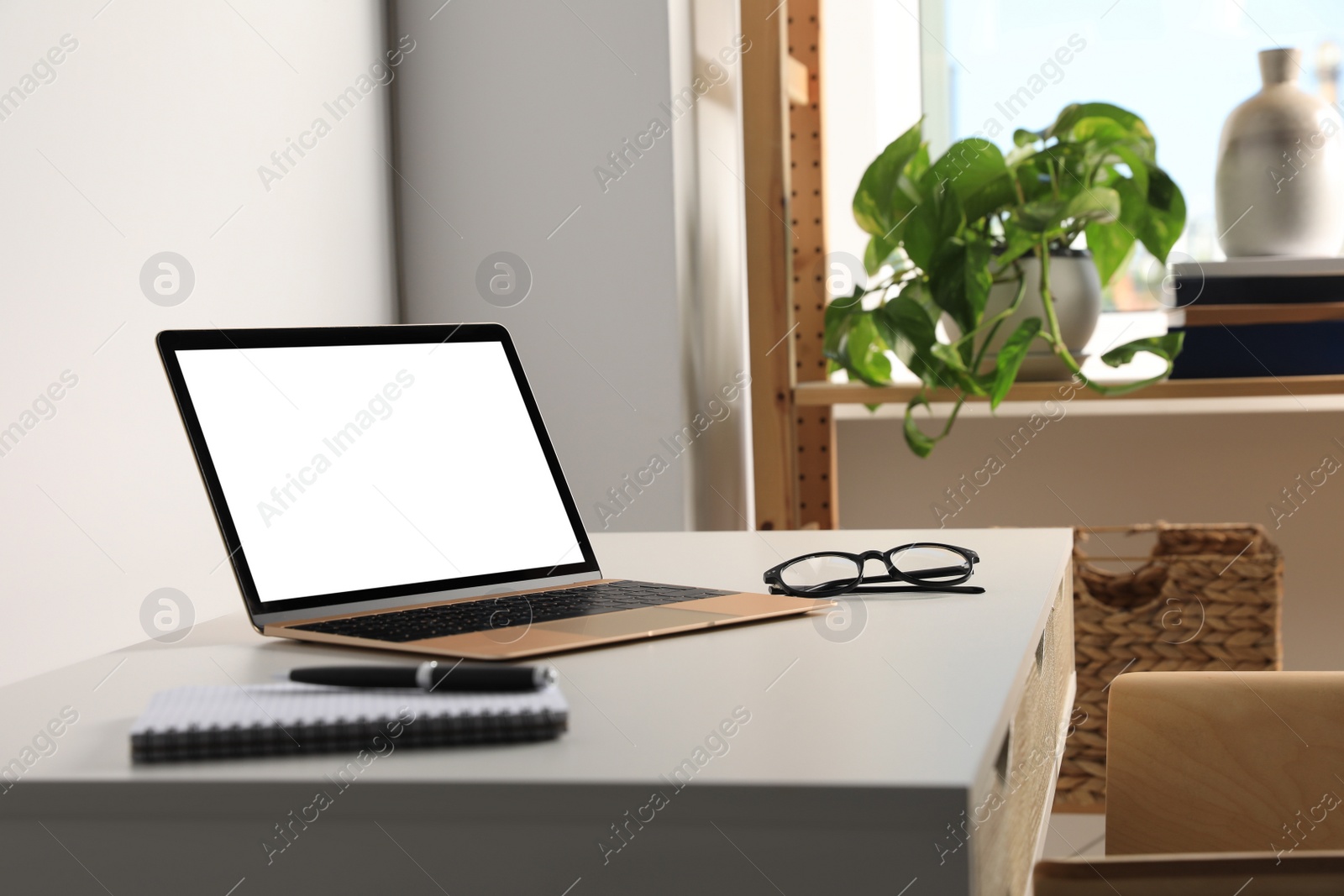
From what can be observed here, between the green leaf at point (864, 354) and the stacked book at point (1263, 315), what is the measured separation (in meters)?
0.35

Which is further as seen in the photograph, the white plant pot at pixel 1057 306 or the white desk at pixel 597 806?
the white plant pot at pixel 1057 306

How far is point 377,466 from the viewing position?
826mm

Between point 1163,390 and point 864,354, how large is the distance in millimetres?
352

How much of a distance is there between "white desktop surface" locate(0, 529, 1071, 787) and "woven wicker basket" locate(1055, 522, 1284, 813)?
0.75 m

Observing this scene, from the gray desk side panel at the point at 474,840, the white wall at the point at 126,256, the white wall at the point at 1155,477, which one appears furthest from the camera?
the white wall at the point at 1155,477

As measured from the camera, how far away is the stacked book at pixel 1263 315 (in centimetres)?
154

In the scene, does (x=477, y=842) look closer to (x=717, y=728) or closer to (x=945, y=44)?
(x=717, y=728)

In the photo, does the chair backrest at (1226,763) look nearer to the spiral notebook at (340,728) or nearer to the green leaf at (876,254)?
the spiral notebook at (340,728)

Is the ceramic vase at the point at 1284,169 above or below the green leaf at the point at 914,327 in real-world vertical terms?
above

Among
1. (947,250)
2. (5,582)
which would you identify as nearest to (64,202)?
(5,582)

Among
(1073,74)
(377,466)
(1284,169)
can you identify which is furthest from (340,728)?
(1073,74)

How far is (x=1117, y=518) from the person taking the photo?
1.84 meters

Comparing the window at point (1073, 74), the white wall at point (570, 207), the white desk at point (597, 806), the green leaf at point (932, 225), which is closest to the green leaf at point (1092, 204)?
the green leaf at point (932, 225)

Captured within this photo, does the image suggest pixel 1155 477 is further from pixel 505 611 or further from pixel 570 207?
pixel 505 611
